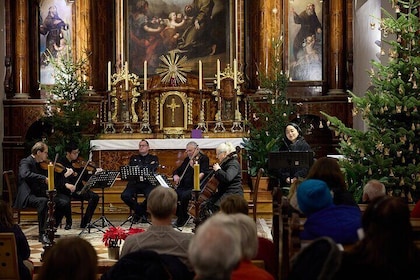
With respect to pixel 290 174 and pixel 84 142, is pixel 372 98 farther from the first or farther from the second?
pixel 84 142

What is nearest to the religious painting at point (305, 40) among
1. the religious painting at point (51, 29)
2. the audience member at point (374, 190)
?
the religious painting at point (51, 29)

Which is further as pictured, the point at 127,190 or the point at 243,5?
the point at 243,5

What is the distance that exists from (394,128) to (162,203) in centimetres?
540

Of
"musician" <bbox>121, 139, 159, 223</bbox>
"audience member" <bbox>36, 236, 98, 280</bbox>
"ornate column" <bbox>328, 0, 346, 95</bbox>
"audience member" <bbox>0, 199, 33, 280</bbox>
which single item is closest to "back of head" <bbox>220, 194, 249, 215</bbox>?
"audience member" <bbox>0, 199, 33, 280</bbox>

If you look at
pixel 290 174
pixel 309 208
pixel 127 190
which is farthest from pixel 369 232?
pixel 127 190

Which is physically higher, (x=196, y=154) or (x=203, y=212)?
(x=196, y=154)

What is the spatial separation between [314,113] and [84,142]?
193 inches

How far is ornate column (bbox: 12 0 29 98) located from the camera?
1559 centimetres

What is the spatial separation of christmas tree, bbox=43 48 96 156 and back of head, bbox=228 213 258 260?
10.1m

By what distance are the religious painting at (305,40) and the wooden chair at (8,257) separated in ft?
36.8

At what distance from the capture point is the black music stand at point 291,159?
9.70m

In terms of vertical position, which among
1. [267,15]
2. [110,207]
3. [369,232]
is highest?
[267,15]

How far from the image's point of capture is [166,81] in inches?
603

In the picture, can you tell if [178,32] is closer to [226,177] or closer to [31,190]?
[31,190]
